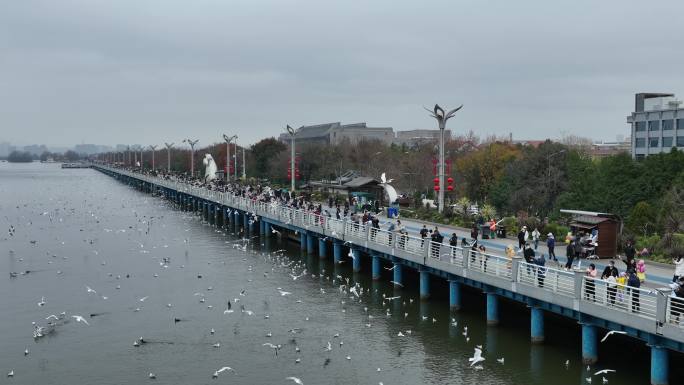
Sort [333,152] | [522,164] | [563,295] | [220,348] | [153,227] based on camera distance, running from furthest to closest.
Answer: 1. [333,152]
2. [153,227]
3. [522,164]
4. [220,348]
5. [563,295]

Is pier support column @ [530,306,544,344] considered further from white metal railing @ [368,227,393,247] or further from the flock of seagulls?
white metal railing @ [368,227,393,247]

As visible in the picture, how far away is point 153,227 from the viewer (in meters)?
66.3

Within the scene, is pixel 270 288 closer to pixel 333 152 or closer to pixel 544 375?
pixel 544 375

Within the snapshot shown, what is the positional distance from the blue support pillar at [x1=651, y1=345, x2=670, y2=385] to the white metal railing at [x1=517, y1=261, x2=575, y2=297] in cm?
316

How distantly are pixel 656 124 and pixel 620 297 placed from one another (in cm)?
7431

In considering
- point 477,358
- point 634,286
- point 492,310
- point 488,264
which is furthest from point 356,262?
point 634,286

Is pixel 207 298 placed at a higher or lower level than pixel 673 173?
lower

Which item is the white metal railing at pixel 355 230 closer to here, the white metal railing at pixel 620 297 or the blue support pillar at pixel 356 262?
the blue support pillar at pixel 356 262

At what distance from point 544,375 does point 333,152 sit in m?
89.8

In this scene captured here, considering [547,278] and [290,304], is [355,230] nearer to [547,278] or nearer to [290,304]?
[290,304]

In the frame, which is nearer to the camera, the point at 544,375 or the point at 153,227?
the point at 544,375

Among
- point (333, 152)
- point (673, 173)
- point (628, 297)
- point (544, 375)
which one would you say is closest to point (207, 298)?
Answer: point (544, 375)

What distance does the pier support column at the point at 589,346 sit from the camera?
2270 cm

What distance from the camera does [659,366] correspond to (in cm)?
2033
